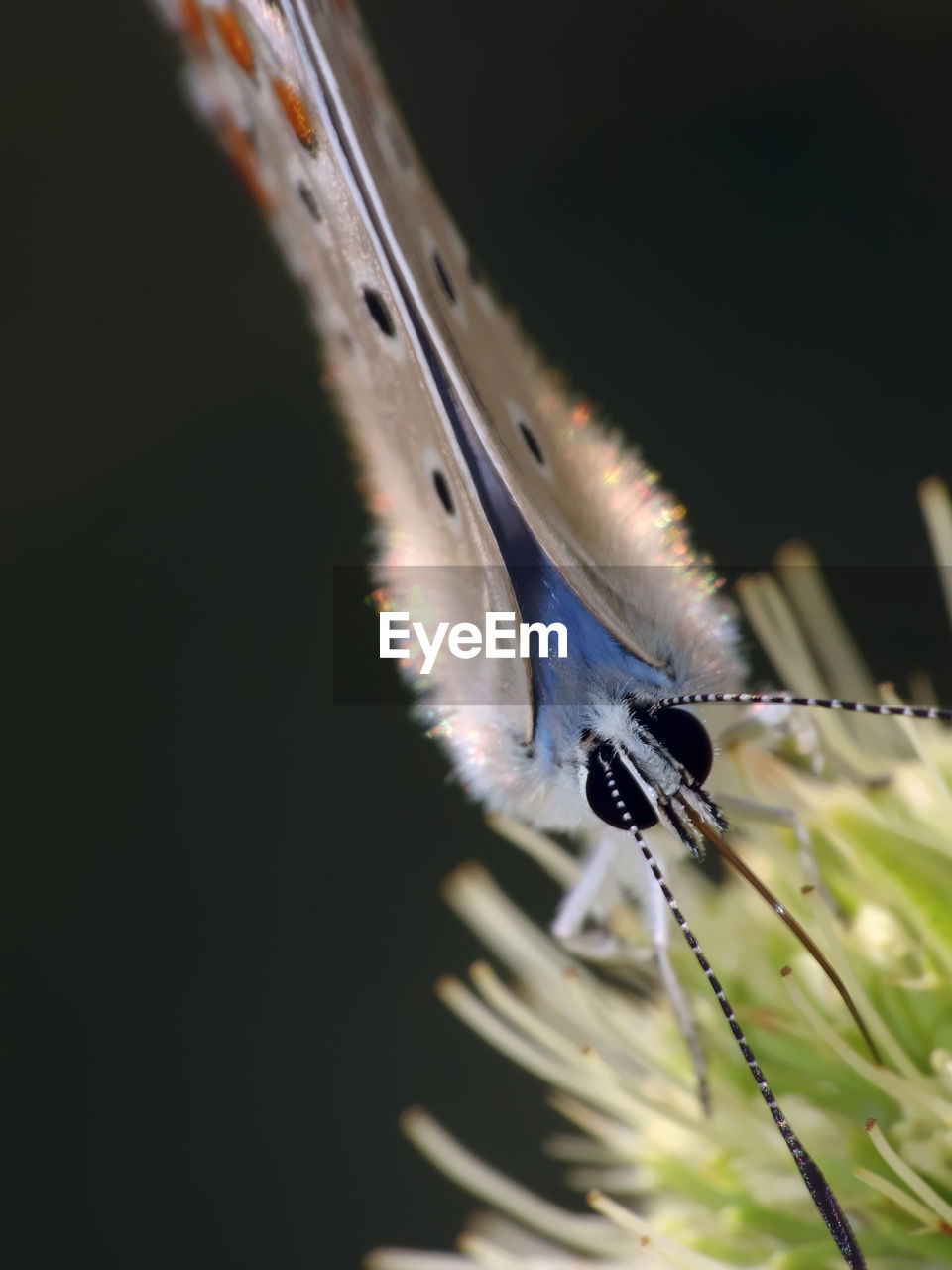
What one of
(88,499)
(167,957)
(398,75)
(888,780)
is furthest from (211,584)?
(888,780)

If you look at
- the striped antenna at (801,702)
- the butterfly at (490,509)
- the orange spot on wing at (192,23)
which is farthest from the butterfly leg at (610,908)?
the orange spot on wing at (192,23)

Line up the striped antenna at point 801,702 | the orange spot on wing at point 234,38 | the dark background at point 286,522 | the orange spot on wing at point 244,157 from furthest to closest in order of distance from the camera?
the dark background at point 286,522
the orange spot on wing at point 244,157
the orange spot on wing at point 234,38
the striped antenna at point 801,702

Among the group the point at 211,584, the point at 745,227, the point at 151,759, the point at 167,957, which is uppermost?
the point at 745,227

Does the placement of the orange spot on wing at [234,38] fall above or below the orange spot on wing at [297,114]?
above

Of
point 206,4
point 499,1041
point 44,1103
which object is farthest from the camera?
point 44,1103

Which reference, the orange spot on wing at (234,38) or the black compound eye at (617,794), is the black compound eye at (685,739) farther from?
the orange spot on wing at (234,38)

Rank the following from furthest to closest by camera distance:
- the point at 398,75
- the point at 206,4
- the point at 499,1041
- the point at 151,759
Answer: the point at 398,75 → the point at 151,759 → the point at 499,1041 → the point at 206,4

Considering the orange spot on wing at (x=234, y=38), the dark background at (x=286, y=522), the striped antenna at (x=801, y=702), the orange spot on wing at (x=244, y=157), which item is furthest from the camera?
the dark background at (x=286, y=522)

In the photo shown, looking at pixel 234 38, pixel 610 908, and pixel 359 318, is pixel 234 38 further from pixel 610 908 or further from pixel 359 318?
pixel 610 908

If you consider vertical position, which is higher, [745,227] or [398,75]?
[398,75]

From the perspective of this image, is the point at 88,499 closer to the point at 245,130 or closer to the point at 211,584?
the point at 211,584
